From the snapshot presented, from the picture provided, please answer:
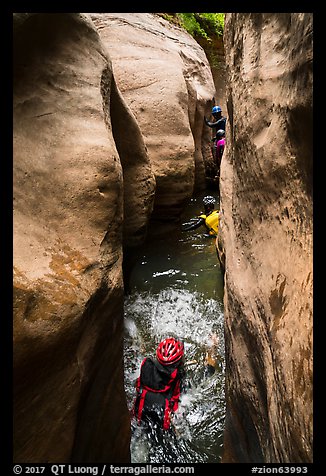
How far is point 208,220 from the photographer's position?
717 cm

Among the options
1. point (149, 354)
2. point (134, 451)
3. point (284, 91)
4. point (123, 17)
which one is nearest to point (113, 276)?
point (284, 91)

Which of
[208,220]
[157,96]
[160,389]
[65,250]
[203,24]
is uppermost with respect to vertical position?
[203,24]

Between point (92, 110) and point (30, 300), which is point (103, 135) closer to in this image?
point (92, 110)

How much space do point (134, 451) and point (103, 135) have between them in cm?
315

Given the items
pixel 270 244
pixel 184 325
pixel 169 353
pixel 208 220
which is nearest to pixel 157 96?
pixel 208 220

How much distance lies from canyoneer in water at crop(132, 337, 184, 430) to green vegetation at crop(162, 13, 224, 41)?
9878 millimetres

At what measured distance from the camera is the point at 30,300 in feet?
4.93

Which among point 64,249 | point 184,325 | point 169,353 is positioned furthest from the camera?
point 184,325

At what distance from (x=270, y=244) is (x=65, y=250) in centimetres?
119

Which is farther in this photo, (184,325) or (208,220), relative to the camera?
(208,220)

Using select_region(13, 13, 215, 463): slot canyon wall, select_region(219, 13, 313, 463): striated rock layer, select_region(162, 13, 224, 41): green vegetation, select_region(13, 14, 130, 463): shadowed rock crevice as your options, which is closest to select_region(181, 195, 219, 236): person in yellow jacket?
select_region(219, 13, 313, 463): striated rock layer

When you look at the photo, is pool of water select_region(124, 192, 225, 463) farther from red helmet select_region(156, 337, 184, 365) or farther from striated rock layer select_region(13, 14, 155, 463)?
striated rock layer select_region(13, 14, 155, 463)

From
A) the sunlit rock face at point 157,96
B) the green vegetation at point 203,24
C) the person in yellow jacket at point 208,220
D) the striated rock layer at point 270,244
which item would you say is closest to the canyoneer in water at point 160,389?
the striated rock layer at point 270,244

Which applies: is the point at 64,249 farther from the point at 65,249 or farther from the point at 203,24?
the point at 203,24
